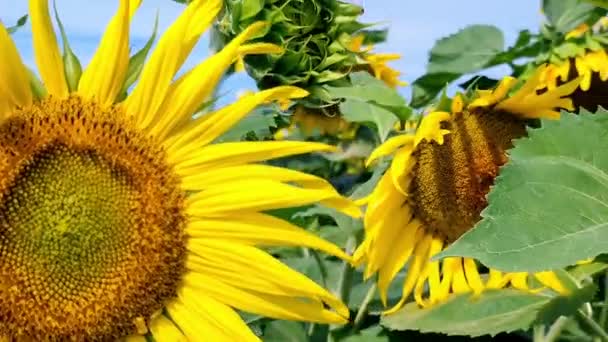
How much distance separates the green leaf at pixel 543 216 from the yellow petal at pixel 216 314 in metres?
0.32

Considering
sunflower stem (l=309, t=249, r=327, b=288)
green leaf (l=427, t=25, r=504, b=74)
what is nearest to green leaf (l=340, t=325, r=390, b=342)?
sunflower stem (l=309, t=249, r=327, b=288)

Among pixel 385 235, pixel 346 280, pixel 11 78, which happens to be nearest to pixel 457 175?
pixel 385 235

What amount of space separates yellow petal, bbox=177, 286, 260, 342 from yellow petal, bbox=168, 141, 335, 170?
0.15 m

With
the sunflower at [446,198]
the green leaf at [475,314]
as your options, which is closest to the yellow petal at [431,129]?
the sunflower at [446,198]

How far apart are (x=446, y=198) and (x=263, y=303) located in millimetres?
524

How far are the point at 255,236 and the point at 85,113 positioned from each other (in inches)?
10.0

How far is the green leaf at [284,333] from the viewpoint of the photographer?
1.72m

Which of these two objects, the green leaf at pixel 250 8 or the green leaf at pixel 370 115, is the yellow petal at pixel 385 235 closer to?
the green leaf at pixel 370 115

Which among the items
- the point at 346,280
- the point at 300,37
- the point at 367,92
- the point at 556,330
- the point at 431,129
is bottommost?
the point at 556,330

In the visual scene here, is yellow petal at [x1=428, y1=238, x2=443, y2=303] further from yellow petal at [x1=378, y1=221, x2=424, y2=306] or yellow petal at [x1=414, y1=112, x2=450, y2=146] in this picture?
yellow petal at [x1=414, y1=112, x2=450, y2=146]

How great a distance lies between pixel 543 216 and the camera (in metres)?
1.14

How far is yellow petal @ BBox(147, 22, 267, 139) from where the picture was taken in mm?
1306

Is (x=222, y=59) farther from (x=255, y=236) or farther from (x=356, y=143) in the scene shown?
(x=356, y=143)

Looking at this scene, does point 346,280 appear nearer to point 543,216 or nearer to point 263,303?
point 263,303
